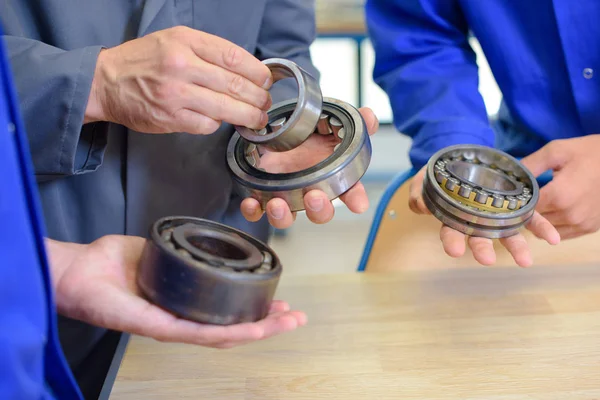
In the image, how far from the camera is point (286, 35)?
1.12 m

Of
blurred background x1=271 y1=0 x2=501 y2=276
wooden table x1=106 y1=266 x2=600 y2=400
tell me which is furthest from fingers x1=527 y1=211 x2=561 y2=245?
blurred background x1=271 y1=0 x2=501 y2=276

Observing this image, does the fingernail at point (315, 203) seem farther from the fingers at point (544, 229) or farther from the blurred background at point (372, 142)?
the blurred background at point (372, 142)

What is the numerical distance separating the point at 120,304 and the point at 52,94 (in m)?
0.31

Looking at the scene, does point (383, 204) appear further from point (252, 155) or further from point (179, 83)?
point (179, 83)

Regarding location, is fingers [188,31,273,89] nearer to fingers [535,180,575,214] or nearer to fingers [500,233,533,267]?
fingers [500,233,533,267]

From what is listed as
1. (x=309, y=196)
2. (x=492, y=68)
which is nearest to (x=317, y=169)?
(x=309, y=196)

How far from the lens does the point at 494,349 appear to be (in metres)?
0.84

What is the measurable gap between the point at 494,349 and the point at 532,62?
0.64 metres

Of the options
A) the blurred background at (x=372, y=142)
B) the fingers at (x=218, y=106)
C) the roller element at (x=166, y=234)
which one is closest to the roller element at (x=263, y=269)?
the roller element at (x=166, y=234)

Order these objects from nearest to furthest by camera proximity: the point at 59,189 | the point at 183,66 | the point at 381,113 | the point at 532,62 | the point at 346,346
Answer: the point at 183,66, the point at 346,346, the point at 59,189, the point at 532,62, the point at 381,113

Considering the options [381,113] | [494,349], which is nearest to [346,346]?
[494,349]

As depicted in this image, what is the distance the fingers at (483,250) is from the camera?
0.86 metres

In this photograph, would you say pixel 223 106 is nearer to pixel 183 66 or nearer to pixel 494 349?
pixel 183 66

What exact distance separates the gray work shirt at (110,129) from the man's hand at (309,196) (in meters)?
0.12
